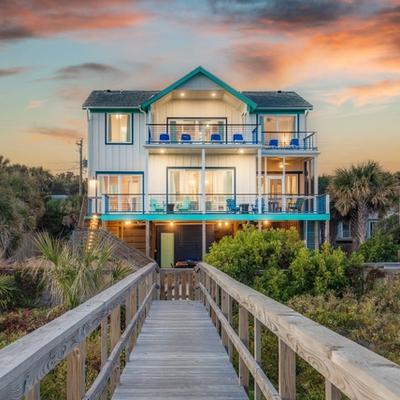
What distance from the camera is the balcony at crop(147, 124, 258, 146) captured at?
26266mm

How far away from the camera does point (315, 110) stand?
30.5 meters

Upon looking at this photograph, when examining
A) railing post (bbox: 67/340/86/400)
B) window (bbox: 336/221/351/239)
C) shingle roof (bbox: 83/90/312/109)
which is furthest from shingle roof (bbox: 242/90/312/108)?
railing post (bbox: 67/340/86/400)

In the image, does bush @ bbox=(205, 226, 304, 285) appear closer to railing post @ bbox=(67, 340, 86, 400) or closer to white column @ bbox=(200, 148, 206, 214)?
white column @ bbox=(200, 148, 206, 214)

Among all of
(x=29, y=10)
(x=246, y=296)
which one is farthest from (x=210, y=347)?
(x=29, y=10)

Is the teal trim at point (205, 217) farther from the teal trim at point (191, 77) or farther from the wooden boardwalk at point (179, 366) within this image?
the wooden boardwalk at point (179, 366)

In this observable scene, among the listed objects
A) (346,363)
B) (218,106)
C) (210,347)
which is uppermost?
(218,106)

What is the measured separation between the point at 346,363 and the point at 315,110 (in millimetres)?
A: 29443

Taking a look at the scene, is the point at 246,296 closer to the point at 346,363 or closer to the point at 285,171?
the point at 346,363

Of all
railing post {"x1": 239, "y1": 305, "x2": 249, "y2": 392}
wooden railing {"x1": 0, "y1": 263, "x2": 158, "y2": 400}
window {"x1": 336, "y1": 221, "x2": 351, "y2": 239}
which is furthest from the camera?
window {"x1": 336, "y1": 221, "x2": 351, "y2": 239}

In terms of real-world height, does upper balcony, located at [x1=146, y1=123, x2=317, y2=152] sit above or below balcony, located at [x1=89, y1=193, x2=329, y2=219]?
above

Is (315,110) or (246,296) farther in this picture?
(315,110)

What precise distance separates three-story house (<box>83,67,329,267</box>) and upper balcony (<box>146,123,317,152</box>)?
5cm

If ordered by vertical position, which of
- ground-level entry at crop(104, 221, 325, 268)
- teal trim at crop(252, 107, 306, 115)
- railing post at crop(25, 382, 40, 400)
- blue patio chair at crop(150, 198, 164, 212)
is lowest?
railing post at crop(25, 382, 40, 400)

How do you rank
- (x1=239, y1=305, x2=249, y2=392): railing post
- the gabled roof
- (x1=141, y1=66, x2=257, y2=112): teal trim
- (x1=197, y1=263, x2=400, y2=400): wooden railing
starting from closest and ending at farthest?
1. (x1=197, y1=263, x2=400, y2=400): wooden railing
2. (x1=239, y1=305, x2=249, y2=392): railing post
3. (x1=141, y1=66, x2=257, y2=112): teal trim
4. the gabled roof
